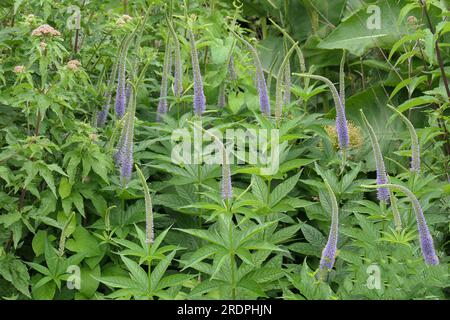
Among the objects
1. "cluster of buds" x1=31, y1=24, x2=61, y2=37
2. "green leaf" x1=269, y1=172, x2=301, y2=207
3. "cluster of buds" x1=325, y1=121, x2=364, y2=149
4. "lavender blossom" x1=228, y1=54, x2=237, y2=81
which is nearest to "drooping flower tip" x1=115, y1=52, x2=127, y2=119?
"cluster of buds" x1=31, y1=24, x2=61, y2=37

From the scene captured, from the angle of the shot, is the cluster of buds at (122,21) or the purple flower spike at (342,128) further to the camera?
the cluster of buds at (122,21)

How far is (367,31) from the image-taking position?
496cm

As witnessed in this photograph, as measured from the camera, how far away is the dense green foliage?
2.95m

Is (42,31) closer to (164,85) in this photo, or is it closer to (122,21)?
(122,21)

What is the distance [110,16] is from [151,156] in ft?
2.90

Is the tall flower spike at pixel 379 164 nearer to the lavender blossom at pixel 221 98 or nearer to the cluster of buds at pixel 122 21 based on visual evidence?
the lavender blossom at pixel 221 98

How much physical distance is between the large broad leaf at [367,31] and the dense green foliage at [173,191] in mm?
607

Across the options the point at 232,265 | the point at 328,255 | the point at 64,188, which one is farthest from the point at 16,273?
Answer: the point at 328,255

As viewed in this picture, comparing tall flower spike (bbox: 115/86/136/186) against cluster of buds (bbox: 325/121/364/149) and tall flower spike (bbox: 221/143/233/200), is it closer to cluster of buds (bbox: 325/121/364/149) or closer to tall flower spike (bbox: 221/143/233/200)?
tall flower spike (bbox: 221/143/233/200)

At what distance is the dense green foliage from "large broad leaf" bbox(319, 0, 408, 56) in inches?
23.9

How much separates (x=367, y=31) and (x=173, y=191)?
1.89m

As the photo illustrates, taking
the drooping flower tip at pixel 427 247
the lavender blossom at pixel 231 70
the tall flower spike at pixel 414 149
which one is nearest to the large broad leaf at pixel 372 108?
the lavender blossom at pixel 231 70

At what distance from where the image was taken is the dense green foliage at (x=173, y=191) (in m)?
2.95
